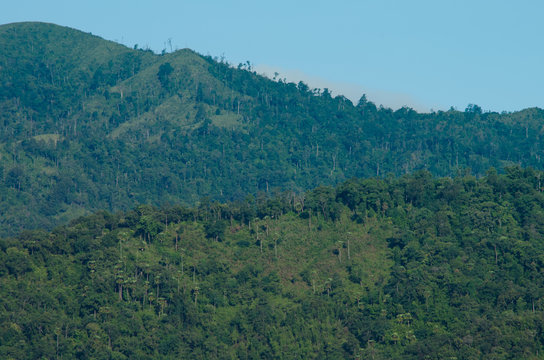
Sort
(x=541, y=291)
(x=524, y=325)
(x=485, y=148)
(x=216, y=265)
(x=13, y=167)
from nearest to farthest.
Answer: (x=524, y=325)
(x=541, y=291)
(x=216, y=265)
(x=13, y=167)
(x=485, y=148)

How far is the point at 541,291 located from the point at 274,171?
102466 millimetres

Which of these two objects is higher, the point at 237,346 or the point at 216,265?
the point at 216,265

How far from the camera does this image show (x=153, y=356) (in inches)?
3873

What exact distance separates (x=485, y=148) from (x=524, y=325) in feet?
353

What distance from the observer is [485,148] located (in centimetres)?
19725

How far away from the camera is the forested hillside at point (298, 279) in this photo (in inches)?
3851

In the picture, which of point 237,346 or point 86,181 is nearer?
point 237,346

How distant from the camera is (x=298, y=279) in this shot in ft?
370

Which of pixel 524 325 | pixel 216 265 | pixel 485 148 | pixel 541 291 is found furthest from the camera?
pixel 485 148

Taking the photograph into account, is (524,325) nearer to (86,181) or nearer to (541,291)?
(541,291)

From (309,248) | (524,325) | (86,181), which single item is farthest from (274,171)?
(524,325)

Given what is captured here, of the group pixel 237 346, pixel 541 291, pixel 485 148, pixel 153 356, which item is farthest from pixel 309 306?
pixel 485 148

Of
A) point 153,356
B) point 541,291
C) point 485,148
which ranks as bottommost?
point 153,356

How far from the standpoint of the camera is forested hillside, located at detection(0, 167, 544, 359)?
97.8m
